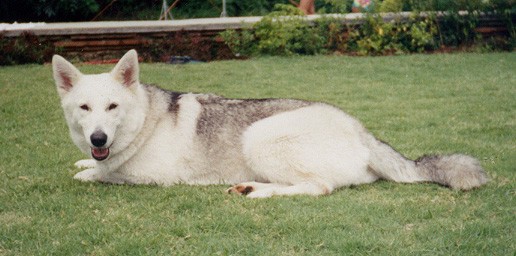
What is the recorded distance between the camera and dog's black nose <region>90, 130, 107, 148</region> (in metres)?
4.89

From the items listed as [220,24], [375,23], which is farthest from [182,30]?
[375,23]

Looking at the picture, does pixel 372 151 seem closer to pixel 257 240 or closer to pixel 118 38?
pixel 257 240

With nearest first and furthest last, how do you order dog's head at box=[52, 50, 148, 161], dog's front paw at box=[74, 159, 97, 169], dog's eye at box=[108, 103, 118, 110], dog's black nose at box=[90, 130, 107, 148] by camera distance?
dog's black nose at box=[90, 130, 107, 148] → dog's head at box=[52, 50, 148, 161] → dog's eye at box=[108, 103, 118, 110] → dog's front paw at box=[74, 159, 97, 169]

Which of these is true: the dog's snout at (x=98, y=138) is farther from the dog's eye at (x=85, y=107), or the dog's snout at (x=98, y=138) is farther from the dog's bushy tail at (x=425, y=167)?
the dog's bushy tail at (x=425, y=167)

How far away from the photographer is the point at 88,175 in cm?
560

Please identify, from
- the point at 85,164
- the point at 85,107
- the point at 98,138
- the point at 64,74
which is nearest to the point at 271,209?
the point at 98,138

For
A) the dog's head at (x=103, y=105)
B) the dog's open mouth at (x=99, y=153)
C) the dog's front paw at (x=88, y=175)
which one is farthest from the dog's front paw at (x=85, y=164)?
the dog's open mouth at (x=99, y=153)

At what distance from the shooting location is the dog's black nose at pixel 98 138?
4.89 metres

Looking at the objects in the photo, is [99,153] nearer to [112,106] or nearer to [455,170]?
[112,106]

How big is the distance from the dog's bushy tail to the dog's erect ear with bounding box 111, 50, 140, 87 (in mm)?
2126

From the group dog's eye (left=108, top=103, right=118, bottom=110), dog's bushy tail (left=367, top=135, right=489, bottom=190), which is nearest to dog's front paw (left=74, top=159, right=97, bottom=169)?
dog's eye (left=108, top=103, right=118, bottom=110)

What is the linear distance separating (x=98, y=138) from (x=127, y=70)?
29.2 inches

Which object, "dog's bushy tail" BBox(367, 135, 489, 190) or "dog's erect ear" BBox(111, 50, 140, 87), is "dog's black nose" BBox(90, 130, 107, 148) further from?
"dog's bushy tail" BBox(367, 135, 489, 190)

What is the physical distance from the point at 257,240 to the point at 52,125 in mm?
4937
